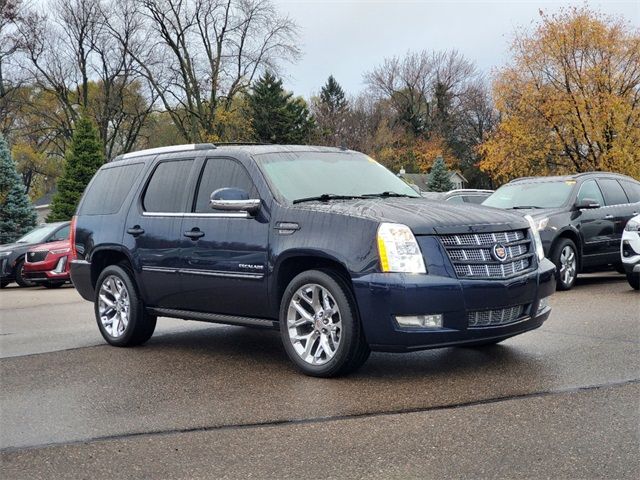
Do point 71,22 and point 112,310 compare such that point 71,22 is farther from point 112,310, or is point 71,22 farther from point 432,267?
point 432,267

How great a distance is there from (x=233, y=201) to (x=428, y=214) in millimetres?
1591

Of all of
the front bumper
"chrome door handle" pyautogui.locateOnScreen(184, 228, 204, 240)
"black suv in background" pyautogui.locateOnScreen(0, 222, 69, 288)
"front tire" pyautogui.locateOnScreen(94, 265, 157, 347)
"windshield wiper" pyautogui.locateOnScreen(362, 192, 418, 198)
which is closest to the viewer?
the front bumper

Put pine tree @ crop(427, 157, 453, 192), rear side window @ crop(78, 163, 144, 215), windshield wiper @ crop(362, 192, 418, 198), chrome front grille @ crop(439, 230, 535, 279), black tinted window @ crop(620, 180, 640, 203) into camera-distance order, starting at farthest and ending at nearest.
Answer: pine tree @ crop(427, 157, 453, 192), black tinted window @ crop(620, 180, 640, 203), rear side window @ crop(78, 163, 144, 215), windshield wiper @ crop(362, 192, 418, 198), chrome front grille @ crop(439, 230, 535, 279)

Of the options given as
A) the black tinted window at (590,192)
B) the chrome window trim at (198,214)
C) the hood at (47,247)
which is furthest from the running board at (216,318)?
the hood at (47,247)

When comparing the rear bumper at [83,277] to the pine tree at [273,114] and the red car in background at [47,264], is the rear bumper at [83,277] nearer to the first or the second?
the red car in background at [47,264]

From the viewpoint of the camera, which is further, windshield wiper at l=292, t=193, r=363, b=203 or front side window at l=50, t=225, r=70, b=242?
front side window at l=50, t=225, r=70, b=242

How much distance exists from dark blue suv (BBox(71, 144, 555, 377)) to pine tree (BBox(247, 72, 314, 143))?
44.7m

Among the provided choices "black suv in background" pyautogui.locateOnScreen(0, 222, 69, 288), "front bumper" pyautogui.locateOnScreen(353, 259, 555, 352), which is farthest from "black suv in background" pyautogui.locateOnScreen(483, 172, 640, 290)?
"black suv in background" pyautogui.locateOnScreen(0, 222, 69, 288)

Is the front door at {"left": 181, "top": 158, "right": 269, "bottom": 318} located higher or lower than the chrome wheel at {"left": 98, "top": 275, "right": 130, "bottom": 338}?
higher

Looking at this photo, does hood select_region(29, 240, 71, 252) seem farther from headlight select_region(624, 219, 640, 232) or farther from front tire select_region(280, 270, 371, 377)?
front tire select_region(280, 270, 371, 377)

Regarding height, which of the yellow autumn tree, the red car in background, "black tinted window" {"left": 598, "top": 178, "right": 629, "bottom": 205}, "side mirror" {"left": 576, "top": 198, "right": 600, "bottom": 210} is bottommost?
the red car in background

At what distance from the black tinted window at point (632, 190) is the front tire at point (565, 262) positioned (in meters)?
2.09

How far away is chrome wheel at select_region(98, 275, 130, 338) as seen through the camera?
7531mm

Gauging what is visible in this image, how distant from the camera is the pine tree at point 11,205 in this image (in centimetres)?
3048
